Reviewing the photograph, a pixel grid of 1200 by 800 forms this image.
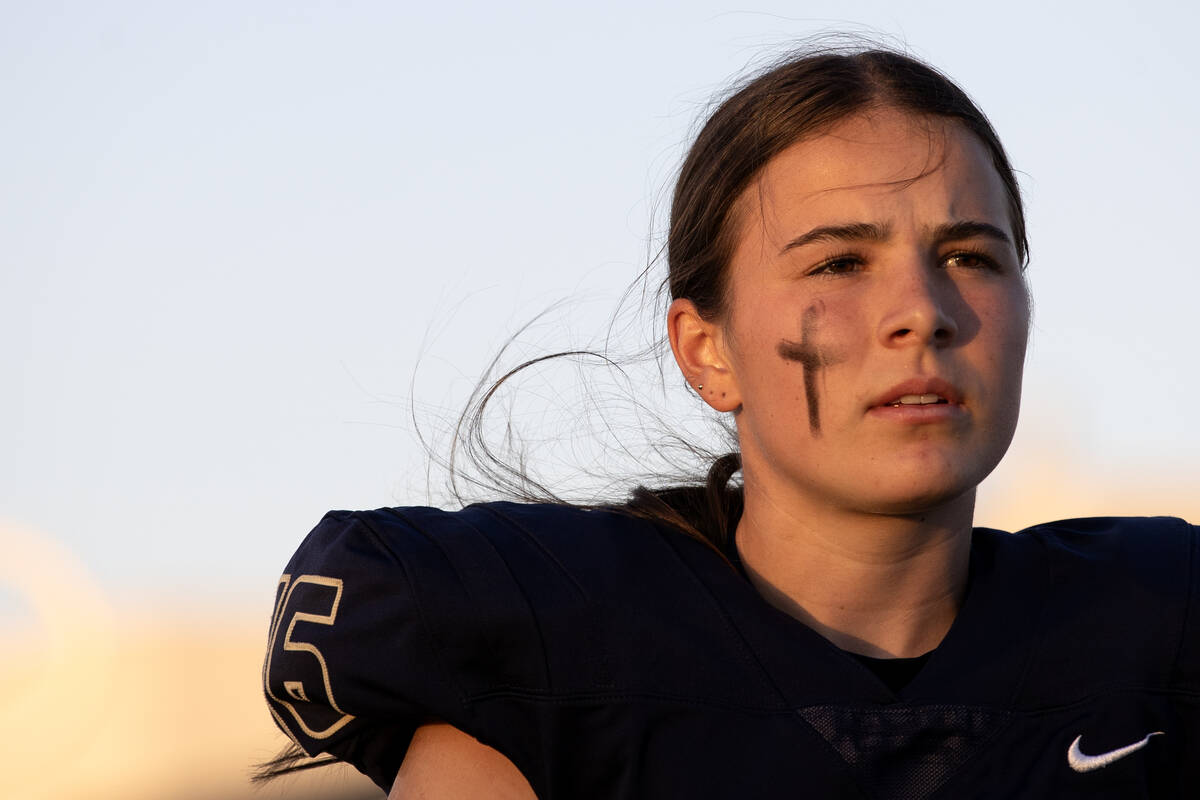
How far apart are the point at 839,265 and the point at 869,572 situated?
0.46 meters

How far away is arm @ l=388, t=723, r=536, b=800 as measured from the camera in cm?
A: 197

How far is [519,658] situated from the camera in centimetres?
196

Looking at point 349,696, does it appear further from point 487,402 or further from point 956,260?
point 956,260

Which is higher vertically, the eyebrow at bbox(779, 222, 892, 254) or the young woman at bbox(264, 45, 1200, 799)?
the eyebrow at bbox(779, 222, 892, 254)

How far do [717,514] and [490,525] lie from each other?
0.48m

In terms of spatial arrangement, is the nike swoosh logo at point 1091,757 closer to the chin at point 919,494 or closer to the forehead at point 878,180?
the chin at point 919,494

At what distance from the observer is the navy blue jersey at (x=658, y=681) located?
1.94 m

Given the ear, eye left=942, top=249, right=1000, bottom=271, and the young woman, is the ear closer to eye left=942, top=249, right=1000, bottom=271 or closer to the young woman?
the young woman

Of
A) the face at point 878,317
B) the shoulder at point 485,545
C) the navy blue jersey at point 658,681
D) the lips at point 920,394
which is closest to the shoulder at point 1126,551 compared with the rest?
the navy blue jersey at point 658,681

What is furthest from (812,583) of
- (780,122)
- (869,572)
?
(780,122)

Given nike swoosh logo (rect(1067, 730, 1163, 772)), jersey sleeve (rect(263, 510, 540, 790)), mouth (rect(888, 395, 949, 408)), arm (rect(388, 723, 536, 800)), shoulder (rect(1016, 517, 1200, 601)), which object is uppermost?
mouth (rect(888, 395, 949, 408))

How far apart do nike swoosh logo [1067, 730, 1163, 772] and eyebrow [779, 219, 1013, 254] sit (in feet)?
2.44

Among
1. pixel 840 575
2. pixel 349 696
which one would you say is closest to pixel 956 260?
pixel 840 575

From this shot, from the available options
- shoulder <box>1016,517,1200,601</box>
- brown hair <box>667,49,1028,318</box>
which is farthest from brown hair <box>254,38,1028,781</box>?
shoulder <box>1016,517,1200,601</box>
